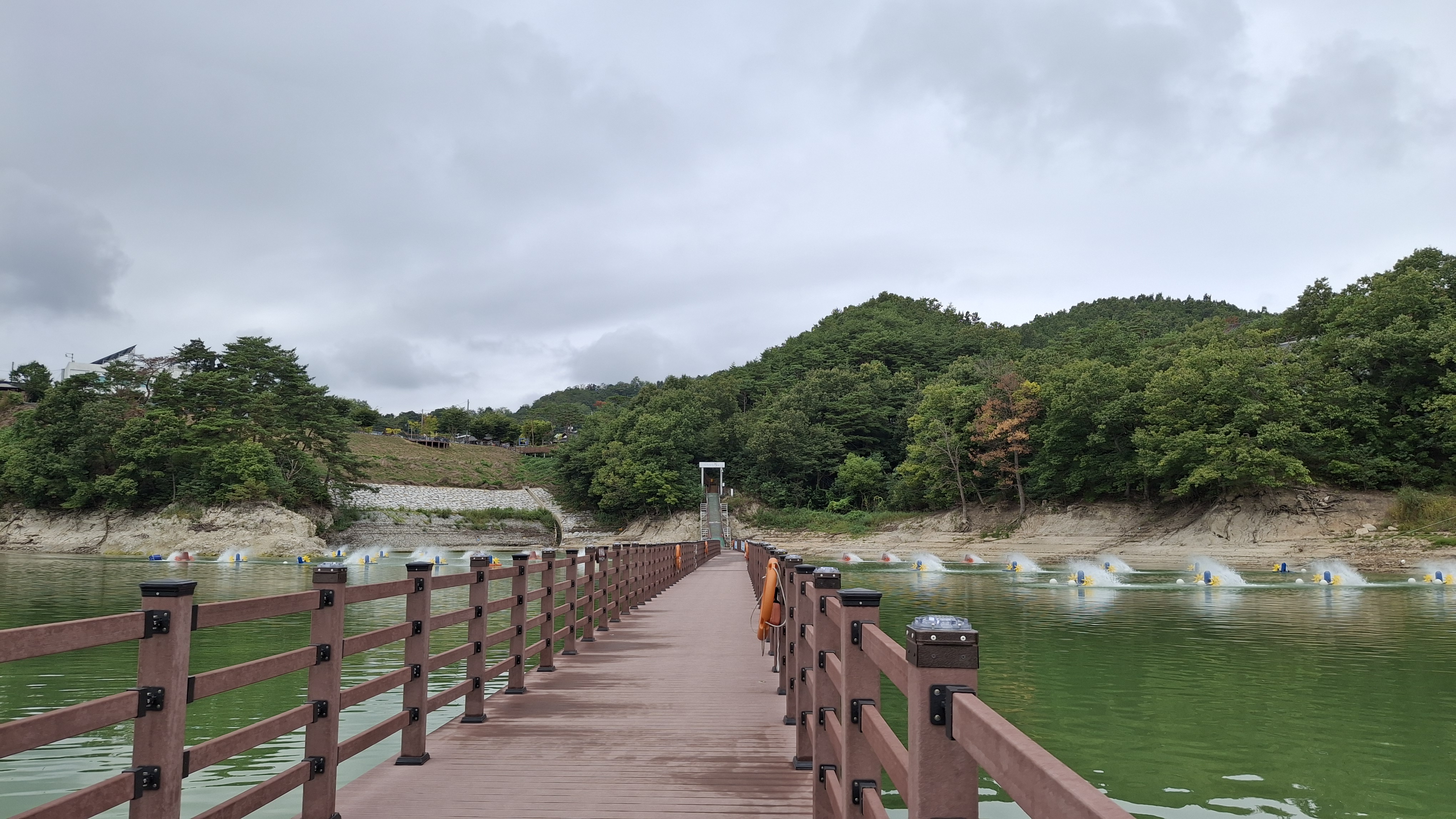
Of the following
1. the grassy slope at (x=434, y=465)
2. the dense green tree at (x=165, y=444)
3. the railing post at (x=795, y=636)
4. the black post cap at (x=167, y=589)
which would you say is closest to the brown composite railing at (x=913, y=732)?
the railing post at (x=795, y=636)

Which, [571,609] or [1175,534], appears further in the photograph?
[1175,534]

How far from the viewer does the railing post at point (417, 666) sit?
5020 mm

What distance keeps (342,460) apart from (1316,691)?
6001cm

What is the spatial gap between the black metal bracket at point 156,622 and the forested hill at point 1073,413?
41.1 meters

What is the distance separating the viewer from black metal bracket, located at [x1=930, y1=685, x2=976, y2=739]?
6.07ft

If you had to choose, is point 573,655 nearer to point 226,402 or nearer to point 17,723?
point 17,723

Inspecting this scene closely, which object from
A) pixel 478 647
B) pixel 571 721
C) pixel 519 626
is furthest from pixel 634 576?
pixel 478 647

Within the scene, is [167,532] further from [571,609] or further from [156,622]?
[156,622]

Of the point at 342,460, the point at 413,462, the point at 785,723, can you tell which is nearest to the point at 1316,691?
the point at 785,723

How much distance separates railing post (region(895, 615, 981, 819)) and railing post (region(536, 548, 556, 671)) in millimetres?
6517

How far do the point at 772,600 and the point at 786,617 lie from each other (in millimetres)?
754

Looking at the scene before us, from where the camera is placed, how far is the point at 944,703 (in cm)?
188

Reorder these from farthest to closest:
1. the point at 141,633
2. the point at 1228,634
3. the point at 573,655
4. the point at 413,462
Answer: the point at 413,462 → the point at 1228,634 → the point at 573,655 → the point at 141,633

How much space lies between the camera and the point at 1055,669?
11055 millimetres
